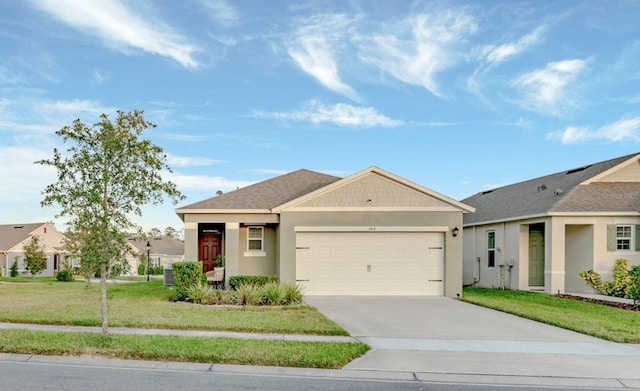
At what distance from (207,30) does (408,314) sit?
1135 cm

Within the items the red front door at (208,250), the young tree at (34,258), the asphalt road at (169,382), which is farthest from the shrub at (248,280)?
the young tree at (34,258)

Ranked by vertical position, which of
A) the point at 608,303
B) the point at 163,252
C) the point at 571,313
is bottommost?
the point at 163,252

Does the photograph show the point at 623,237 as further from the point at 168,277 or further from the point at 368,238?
the point at 168,277

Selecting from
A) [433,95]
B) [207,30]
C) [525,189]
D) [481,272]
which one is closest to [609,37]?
[433,95]

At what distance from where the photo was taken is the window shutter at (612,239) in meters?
18.7

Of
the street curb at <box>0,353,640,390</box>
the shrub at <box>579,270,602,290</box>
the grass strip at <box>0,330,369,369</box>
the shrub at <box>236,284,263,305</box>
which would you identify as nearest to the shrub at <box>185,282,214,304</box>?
the shrub at <box>236,284,263,305</box>

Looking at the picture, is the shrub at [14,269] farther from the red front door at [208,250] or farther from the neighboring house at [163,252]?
the red front door at [208,250]

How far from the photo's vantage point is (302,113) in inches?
848

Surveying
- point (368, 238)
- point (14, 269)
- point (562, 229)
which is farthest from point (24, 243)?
point (562, 229)

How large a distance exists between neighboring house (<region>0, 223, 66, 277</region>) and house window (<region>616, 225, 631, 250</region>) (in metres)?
37.9

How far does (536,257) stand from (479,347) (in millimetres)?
13391

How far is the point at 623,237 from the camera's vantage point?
18.9 metres

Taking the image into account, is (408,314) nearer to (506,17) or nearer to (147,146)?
(147,146)

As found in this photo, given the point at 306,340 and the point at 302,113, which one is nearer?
the point at 306,340
